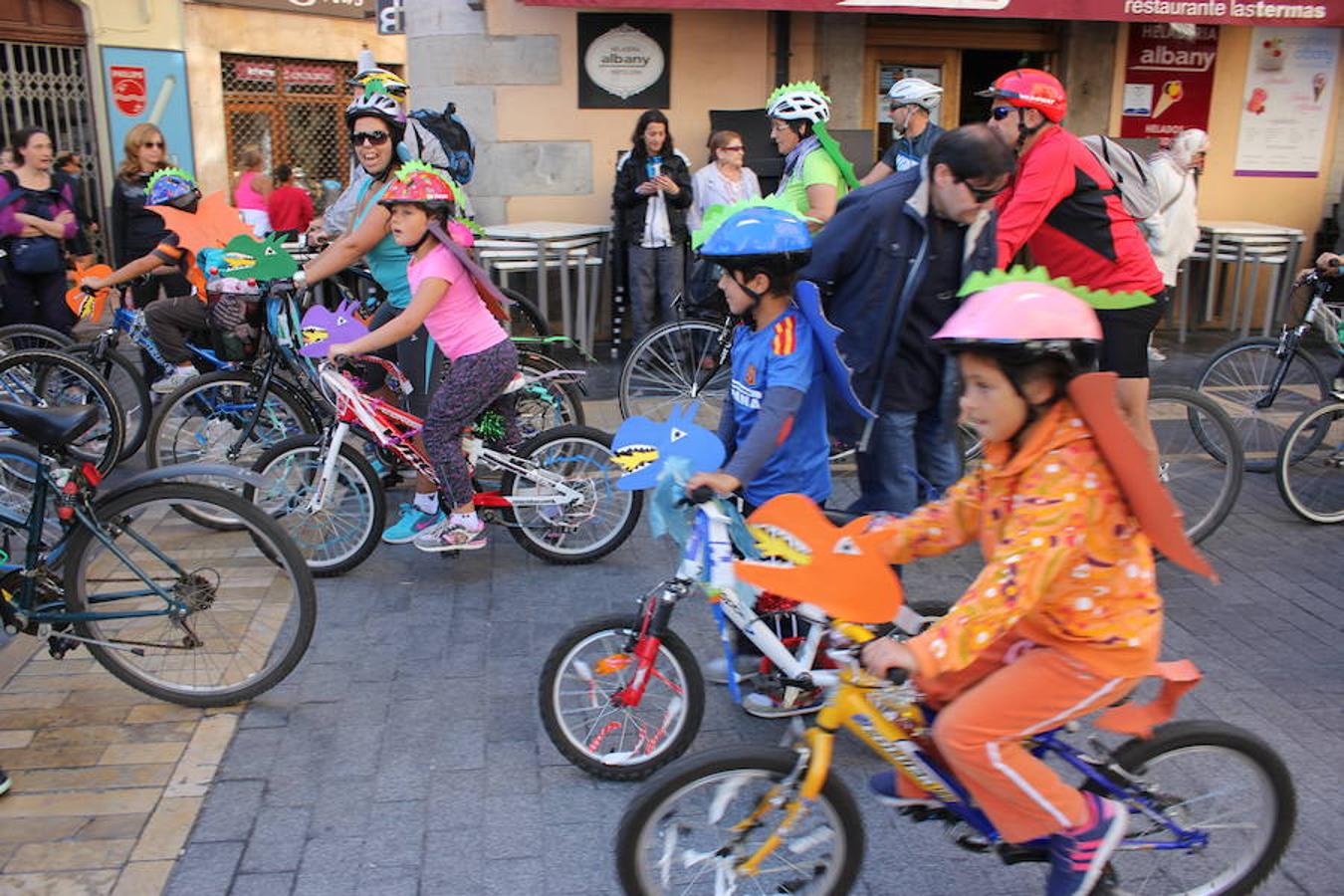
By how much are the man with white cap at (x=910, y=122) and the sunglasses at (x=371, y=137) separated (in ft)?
10.8

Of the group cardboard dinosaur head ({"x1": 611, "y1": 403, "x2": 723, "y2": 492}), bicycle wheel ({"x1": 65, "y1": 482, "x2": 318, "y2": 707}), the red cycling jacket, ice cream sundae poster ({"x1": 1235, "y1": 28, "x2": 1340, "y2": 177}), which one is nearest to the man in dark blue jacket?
the red cycling jacket

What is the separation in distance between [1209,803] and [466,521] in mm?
3069

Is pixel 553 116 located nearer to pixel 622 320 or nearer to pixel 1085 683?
pixel 622 320

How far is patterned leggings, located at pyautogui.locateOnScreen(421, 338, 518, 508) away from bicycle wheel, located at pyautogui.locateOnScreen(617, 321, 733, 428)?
2.26 m

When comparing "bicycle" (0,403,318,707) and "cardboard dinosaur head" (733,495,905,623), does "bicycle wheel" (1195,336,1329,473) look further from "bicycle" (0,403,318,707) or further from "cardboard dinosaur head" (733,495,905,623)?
"bicycle" (0,403,318,707)

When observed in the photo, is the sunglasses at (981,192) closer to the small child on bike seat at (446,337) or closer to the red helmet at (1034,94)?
the red helmet at (1034,94)

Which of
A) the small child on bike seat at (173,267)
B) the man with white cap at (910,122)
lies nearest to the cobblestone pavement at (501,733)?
the small child on bike seat at (173,267)

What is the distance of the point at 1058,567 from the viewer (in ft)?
7.95

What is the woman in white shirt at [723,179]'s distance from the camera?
337 inches

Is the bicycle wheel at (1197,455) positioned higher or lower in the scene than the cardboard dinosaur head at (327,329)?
lower

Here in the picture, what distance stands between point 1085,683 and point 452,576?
3217 mm

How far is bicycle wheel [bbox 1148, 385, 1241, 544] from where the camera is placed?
17.9ft

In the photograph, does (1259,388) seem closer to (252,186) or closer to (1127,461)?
(1127,461)

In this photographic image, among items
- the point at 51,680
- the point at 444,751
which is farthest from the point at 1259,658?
the point at 51,680
